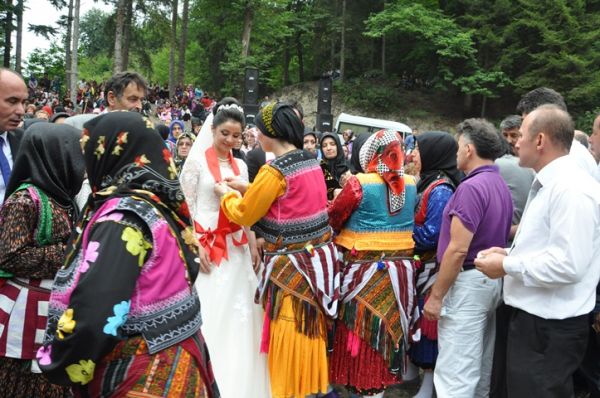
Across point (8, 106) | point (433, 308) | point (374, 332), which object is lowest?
point (374, 332)

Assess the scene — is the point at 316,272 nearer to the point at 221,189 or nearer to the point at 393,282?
the point at 393,282

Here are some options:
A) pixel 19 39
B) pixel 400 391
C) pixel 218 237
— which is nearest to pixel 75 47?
pixel 19 39

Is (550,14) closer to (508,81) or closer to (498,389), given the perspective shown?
(508,81)

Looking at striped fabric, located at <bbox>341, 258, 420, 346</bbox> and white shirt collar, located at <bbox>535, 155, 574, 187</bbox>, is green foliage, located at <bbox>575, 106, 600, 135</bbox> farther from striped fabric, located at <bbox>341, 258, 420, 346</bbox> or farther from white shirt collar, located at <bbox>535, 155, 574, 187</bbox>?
white shirt collar, located at <bbox>535, 155, 574, 187</bbox>

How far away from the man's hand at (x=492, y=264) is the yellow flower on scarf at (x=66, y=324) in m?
2.06

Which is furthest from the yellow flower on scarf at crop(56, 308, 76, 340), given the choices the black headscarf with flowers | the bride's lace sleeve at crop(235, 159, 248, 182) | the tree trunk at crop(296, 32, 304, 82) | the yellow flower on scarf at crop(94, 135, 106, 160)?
the tree trunk at crop(296, 32, 304, 82)

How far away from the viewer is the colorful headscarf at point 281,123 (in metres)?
3.38

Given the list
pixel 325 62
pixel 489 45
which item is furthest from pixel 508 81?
pixel 325 62

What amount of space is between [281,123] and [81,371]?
209 centimetres

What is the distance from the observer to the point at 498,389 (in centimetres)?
302

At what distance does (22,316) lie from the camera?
256 cm

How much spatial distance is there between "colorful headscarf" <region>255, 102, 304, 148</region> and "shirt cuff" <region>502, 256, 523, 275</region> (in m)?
1.49

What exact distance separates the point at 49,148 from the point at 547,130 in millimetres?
2528

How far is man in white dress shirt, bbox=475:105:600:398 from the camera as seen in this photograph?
253 cm
